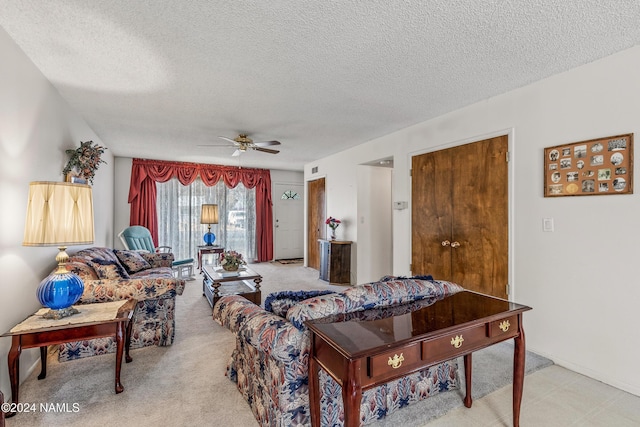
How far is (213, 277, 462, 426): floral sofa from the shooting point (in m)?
1.47

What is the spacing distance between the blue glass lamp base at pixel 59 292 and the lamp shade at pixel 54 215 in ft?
0.91

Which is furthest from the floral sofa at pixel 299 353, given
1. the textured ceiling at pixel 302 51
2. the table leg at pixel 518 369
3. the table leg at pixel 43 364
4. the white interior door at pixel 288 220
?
the white interior door at pixel 288 220

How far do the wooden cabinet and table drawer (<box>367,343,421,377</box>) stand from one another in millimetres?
3994

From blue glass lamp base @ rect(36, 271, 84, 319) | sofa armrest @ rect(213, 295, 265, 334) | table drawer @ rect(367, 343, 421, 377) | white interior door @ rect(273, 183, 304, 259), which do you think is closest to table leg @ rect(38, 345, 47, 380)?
blue glass lamp base @ rect(36, 271, 84, 319)

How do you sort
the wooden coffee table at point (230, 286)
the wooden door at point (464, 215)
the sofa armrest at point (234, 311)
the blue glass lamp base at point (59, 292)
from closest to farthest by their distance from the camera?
1. the sofa armrest at point (234, 311)
2. the blue glass lamp base at point (59, 292)
3. the wooden door at point (464, 215)
4. the wooden coffee table at point (230, 286)

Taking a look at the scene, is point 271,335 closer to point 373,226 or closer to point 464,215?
point 464,215

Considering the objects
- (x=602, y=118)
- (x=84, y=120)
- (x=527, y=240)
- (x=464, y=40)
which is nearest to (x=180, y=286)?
(x=84, y=120)

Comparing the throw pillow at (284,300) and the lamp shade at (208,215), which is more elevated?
the lamp shade at (208,215)

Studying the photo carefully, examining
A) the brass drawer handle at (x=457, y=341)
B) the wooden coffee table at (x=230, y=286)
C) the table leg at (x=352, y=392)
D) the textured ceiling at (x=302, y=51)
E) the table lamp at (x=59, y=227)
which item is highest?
the textured ceiling at (x=302, y=51)

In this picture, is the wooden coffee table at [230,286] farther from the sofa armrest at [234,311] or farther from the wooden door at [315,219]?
→ the wooden door at [315,219]

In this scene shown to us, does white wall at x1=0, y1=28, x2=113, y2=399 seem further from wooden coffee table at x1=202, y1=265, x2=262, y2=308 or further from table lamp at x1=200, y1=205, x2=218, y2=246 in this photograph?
table lamp at x1=200, y1=205, x2=218, y2=246

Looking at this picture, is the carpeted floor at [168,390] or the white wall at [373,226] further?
the white wall at [373,226]

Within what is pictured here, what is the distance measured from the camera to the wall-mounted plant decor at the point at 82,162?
3065 millimetres

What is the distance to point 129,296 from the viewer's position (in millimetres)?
2459
